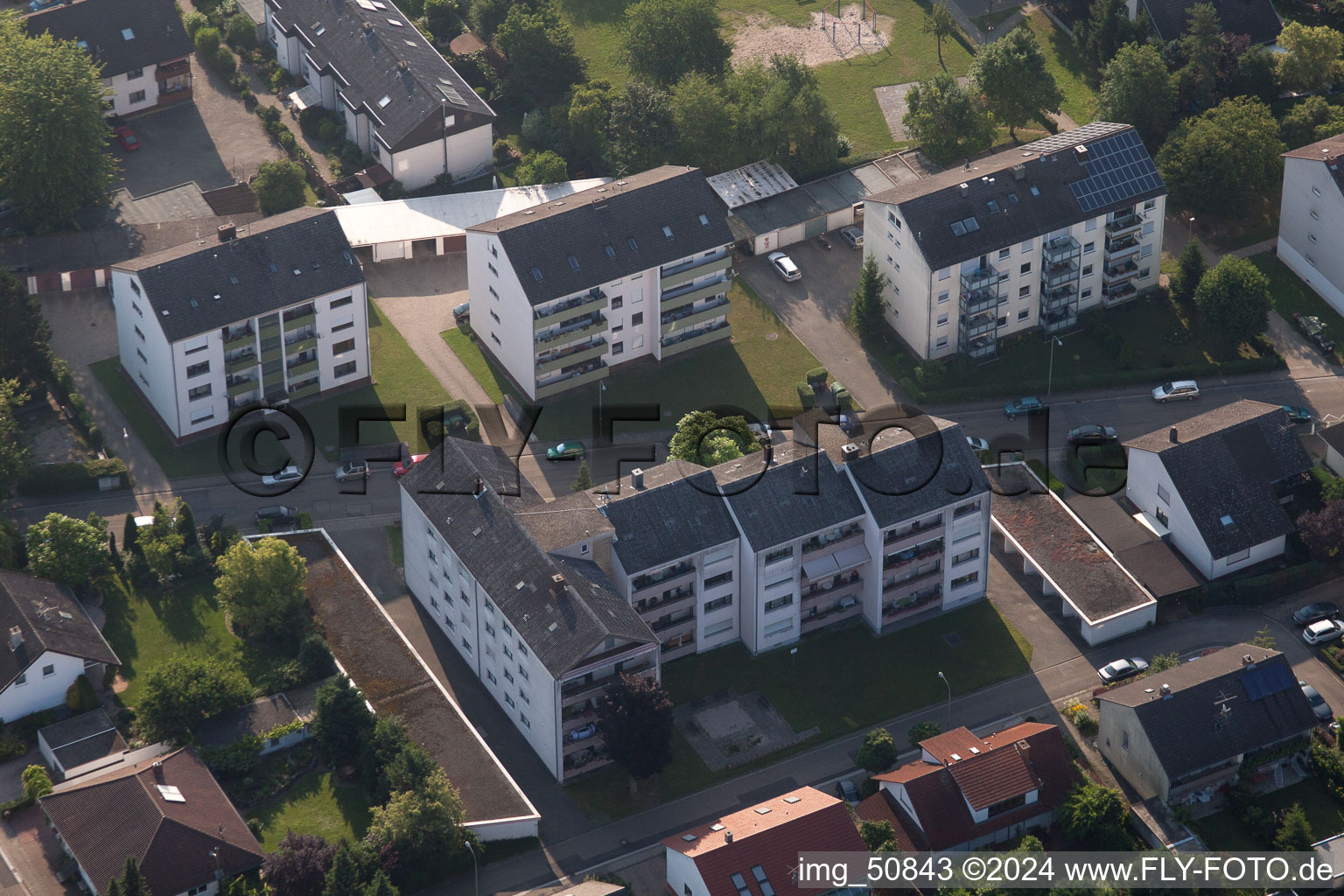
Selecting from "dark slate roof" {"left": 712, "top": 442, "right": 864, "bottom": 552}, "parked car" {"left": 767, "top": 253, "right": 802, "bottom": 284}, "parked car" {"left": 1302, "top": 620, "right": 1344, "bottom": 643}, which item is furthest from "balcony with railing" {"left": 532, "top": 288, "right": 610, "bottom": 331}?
"parked car" {"left": 1302, "top": 620, "right": 1344, "bottom": 643}

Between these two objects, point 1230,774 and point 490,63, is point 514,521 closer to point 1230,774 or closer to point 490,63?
point 1230,774

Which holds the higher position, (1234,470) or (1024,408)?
(1234,470)

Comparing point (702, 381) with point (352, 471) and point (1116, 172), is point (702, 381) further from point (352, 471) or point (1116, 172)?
point (1116, 172)

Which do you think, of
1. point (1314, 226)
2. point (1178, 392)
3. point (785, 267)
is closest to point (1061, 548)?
point (1178, 392)

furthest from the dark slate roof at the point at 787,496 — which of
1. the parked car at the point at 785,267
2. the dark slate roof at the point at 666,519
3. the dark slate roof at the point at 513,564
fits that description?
the parked car at the point at 785,267

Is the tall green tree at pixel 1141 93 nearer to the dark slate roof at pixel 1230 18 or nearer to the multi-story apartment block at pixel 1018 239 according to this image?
the dark slate roof at pixel 1230 18

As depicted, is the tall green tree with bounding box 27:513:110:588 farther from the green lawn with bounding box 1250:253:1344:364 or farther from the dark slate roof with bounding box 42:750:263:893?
the green lawn with bounding box 1250:253:1344:364

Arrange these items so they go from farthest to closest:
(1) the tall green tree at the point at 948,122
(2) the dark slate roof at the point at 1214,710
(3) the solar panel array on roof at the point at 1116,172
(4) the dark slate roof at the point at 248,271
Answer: (1) the tall green tree at the point at 948,122, (3) the solar panel array on roof at the point at 1116,172, (4) the dark slate roof at the point at 248,271, (2) the dark slate roof at the point at 1214,710
